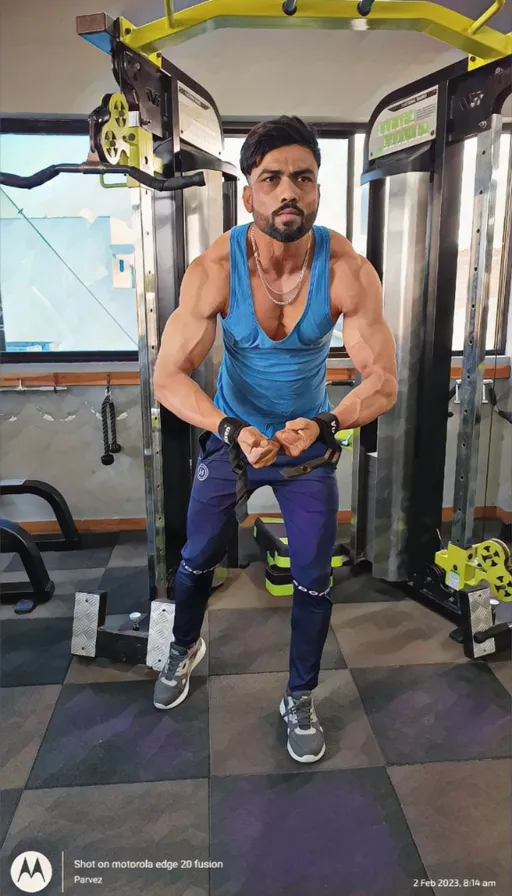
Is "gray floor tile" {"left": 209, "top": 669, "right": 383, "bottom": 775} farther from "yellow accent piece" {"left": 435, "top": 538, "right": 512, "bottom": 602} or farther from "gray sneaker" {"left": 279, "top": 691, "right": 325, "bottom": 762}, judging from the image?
"yellow accent piece" {"left": 435, "top": 538, "right": 512, "bottom": 602}

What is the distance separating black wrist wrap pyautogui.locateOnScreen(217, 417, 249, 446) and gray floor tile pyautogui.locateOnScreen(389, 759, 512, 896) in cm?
98

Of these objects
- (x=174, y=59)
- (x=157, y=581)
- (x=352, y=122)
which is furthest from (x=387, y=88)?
(x=157, y=581)

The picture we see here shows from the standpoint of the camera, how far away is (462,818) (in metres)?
1.49

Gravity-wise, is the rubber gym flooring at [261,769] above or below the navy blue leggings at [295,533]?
below

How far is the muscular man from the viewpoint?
4.73 ft

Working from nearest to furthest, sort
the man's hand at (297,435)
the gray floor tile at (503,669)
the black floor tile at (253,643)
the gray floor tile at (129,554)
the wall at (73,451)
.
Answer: the man's hand at (297,435) < the gray floor tile at (503,669) < the black floor tile at (253,643) < the gray floor tile at (129,554) < the wall at (73,451)

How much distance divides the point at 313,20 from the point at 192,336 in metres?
A: 0.97

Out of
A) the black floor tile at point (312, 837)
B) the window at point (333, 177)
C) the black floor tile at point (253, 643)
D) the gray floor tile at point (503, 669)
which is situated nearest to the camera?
the black floor tile at point (312, 837)

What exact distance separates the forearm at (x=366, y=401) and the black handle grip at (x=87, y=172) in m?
0.65

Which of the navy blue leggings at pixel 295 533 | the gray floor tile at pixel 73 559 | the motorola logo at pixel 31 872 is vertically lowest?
the motorola logo at pixel 31 872

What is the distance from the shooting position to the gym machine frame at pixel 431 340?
6.66ft

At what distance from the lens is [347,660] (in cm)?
213

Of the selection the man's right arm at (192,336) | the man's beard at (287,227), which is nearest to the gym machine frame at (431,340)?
the man's beard at (287,227)

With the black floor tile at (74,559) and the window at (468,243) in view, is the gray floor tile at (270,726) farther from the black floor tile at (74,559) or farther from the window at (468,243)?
the window at (468,243)
